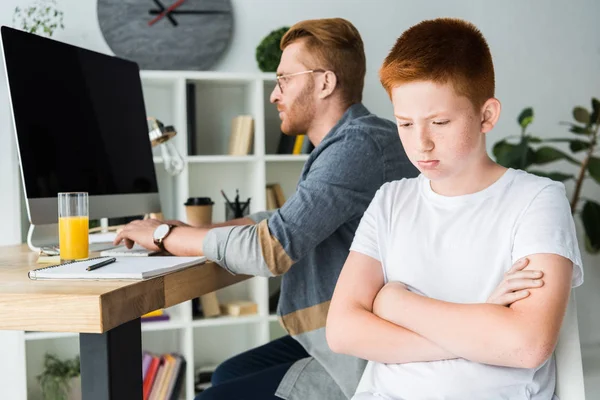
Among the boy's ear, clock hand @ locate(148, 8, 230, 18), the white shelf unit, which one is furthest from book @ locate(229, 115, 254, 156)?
the boy's ear

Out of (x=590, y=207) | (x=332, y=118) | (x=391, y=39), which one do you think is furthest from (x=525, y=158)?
(x=332, y=118)

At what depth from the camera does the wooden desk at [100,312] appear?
1.03 meters

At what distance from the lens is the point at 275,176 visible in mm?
3535

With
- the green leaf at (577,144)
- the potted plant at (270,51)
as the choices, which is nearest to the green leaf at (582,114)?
the green leaf at (577,144)

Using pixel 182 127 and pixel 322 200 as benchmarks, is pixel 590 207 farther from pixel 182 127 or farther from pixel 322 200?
pixel 322 200

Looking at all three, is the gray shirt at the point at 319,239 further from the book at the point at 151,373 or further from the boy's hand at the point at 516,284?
the book at the point at 151,373

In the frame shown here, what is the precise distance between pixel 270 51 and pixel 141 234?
1.92 metres

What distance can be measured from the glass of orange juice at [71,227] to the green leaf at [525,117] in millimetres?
2618

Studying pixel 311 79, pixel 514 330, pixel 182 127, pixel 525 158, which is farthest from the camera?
pixel 525 158

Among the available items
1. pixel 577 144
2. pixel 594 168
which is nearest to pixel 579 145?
pixel 577 144

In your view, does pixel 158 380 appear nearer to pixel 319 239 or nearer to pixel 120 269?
pixel 319 239

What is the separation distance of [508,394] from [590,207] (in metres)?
2.78

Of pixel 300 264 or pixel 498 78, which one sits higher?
pixel 498 78

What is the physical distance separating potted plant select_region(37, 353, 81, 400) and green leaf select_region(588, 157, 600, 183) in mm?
2663
